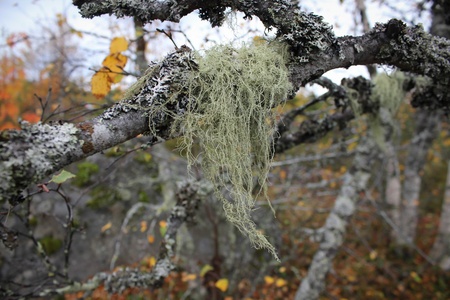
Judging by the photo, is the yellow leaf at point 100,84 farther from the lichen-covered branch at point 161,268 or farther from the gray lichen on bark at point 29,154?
the gray lichen on bark at point 29,154

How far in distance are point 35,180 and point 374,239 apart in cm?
648

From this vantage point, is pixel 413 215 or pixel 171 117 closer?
pixel 171 117

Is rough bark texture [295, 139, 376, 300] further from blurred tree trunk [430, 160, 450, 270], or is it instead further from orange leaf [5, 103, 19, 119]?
orange leaf [5, 103, 19, 119]

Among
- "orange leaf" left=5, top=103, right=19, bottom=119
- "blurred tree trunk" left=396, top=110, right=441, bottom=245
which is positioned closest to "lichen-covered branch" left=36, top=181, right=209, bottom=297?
"blurred tree trunk" left=396, top=110, right=441, bottom=245

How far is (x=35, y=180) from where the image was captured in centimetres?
73

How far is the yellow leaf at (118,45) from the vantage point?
1880 mm

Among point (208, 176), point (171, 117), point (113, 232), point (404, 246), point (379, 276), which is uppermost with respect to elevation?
point (171, 117)

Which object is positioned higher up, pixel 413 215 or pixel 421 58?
pixel 421 58

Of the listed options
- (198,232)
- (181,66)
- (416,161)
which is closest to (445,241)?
(416,161)

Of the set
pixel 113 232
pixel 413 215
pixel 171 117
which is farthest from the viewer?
pixel 413 215

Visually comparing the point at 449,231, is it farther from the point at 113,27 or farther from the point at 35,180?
the point at 113,27

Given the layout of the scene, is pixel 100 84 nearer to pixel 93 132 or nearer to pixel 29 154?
pixel 93 132

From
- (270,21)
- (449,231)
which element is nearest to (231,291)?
(270,21)

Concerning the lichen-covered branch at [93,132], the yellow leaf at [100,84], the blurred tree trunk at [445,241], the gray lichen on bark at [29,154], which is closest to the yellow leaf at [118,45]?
the yellow leaf at [100,84]
